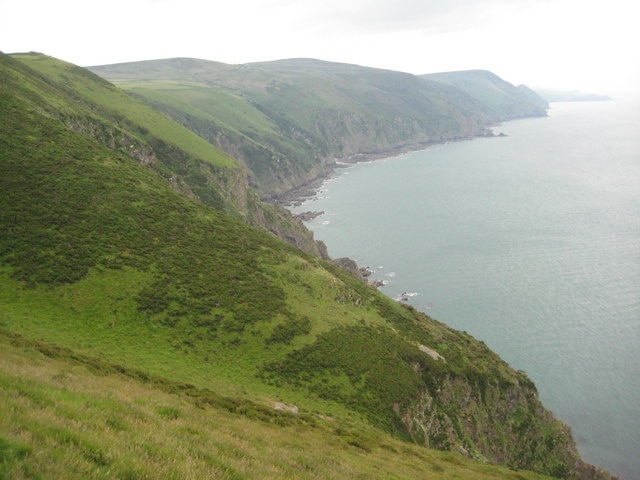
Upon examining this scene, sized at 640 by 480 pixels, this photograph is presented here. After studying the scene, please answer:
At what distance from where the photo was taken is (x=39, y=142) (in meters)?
60.2

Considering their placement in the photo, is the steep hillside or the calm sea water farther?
the steep hillside

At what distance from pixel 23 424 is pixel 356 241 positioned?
5595 inches

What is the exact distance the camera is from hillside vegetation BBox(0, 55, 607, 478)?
59.1ft

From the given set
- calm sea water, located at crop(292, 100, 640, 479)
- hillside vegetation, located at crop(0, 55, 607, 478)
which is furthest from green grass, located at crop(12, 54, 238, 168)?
calm sea water, located at crop(292, 100, 640, 479)

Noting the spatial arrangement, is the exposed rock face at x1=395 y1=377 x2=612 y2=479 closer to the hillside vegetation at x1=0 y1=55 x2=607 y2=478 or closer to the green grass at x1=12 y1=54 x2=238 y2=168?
the hillside vegetation at x1=0 y1=55 x2=607 y2=478

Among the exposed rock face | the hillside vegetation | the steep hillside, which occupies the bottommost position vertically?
the exposed rock face

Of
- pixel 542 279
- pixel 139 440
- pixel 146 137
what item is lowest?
pixel 542 279

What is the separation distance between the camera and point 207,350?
1674 inches

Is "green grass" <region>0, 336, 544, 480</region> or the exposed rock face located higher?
"green grass" <region>0, 336, 544, 480</region>

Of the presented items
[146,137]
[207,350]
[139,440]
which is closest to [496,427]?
[207,350]

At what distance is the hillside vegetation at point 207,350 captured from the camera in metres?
18.0

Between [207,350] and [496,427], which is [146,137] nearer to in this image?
[207,350]

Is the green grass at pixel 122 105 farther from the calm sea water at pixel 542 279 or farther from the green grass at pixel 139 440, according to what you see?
the green grass at pixel 139 440

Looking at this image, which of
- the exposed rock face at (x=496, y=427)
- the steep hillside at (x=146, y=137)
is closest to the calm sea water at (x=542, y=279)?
the exposed rock face at (x=496, y=427)
